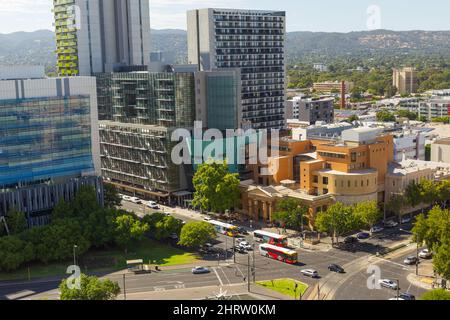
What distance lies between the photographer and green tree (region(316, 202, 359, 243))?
65.0 meters

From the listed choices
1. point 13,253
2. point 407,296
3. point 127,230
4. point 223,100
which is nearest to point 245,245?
point 127,230

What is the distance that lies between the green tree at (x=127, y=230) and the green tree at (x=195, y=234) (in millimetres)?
4665

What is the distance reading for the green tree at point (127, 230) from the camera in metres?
63.6

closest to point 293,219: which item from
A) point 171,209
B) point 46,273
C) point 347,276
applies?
point 347,276

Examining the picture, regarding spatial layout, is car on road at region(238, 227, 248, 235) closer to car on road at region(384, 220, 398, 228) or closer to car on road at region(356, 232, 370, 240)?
car on road at region(356, 232, 370, 240)

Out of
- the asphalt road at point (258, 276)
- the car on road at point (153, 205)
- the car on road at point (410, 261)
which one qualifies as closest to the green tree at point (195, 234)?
the asphalt road at point (258, 276)

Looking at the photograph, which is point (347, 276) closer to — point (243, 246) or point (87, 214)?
point (243, 246)

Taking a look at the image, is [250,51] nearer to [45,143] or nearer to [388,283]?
[45,143]

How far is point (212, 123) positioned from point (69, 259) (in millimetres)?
36937

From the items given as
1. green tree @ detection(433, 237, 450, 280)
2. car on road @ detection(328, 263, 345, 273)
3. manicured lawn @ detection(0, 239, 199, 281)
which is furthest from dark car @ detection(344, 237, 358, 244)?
manicured lawn @ detection(0, 239, 199, 281)

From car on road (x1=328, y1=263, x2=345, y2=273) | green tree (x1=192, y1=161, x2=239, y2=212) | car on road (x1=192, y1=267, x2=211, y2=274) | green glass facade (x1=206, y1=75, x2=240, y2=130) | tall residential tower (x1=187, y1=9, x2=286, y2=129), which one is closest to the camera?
car on road (x1=328, y1=263, x2=345, y2=273)

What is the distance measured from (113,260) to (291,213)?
22905 mm

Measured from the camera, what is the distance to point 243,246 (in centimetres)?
6519

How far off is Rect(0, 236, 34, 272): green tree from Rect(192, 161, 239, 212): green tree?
85.4ft
